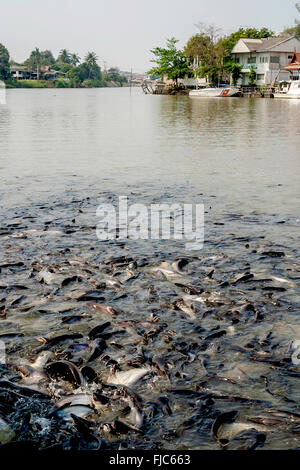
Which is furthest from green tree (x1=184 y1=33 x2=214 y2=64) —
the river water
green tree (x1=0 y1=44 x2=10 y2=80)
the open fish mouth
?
green tree (x1=0 y1=44 x2=10 y2=80)

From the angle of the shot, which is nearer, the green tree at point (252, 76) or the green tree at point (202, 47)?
the green tree at point (252, 76)

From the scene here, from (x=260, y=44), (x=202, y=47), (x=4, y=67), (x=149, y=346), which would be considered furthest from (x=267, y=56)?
(x=4, y=67)

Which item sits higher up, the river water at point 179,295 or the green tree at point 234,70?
the green tree at point 234,70

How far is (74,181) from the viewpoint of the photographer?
13703 millimetres

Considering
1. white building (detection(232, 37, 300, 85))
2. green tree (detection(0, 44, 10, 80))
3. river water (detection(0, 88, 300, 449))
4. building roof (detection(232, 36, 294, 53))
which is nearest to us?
river water (detection(0, 88, 300, 449))

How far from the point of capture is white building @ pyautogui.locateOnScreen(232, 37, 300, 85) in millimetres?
87812

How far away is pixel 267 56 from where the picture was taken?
289ft

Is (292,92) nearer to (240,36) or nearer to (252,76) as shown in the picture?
(252,76)

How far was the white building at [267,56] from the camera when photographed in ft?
288

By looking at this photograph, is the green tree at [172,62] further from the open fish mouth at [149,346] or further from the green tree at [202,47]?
the open fish mouth at [149,346]

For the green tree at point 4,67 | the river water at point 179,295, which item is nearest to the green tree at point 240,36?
the river water at point 179,295

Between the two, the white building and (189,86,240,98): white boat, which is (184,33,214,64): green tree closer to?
the white building

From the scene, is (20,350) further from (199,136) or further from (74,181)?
→ (199,136)

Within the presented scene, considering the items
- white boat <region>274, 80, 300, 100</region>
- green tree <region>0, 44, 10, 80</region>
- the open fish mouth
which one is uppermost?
green tree <region>0, 44, 10, 80</region>
